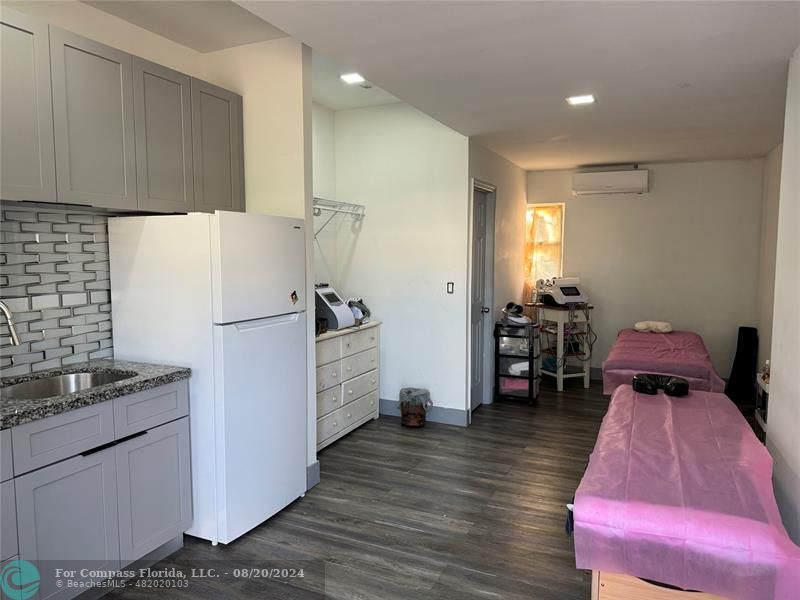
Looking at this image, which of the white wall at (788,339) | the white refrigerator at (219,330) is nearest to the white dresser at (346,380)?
the white refrigerator at (219,330)

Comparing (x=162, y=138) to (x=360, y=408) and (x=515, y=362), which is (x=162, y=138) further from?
(x=515, y=362)

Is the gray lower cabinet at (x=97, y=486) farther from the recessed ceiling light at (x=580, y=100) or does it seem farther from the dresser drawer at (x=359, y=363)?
the recessed ceiling light at (x=580, y=100)

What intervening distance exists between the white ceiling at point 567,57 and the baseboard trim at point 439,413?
7.84 feet

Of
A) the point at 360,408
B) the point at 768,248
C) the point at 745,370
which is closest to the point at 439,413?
the point at 360,408

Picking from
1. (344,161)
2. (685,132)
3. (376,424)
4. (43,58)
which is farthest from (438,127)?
(43,58)

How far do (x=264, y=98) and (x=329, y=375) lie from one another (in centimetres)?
201

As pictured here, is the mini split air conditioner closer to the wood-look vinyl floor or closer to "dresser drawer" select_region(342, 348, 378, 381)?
the wood-look vinyl floor

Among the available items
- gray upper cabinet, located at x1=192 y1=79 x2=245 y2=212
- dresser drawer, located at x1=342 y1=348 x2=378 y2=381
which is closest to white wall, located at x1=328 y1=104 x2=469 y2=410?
dresser drawer, located at x1=342 y1=348 x2=378 y2=381

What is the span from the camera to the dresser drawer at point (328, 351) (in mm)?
3928

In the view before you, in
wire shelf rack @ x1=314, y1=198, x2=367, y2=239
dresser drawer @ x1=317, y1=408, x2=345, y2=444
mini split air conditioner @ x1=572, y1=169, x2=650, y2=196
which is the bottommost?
dresser drawer @ x1=317, y1=408, x2=345, y2=444

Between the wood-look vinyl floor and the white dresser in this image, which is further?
the white dresser

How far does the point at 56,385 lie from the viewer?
2.56 m

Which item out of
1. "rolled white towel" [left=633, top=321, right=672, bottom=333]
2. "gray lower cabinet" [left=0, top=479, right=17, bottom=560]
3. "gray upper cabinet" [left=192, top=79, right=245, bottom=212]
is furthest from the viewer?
"rolled white towel" [left=633, top=321, right=672, bottom=333]

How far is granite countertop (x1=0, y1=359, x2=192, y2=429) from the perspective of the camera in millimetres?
1933
